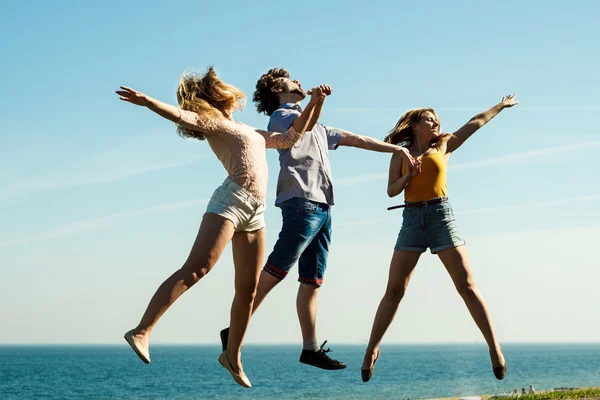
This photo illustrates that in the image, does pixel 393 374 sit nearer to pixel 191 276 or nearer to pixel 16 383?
pixel 16 383

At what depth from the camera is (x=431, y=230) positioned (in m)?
7.50

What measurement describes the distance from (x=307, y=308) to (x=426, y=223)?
1363 millimetres

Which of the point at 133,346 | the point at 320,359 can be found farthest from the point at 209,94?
the point at 320,359

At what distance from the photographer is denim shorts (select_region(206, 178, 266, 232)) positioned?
5.85 meters

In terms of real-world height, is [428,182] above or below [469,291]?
above

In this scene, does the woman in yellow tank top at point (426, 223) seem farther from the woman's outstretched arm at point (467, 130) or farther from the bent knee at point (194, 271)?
the bent knee at point (194, 271)

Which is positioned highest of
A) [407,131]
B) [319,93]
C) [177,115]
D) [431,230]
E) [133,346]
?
[407,131]

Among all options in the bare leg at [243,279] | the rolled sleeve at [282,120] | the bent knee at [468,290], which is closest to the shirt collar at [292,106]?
the rolled sleeve at [282,120]

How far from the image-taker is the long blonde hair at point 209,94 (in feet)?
20.4

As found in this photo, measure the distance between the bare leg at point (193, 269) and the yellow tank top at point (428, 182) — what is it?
2.39 m

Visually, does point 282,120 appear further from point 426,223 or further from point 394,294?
point 394,294

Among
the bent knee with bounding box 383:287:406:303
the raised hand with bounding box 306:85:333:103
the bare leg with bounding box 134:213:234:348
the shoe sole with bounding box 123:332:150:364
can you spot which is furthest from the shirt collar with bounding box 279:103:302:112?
the shoe sole with bounding box 123:332:150:364

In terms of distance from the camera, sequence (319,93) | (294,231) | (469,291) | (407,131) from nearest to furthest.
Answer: (319,93)
(294,231)
(469,291)
(407,131)

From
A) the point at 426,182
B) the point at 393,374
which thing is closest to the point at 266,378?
the point at 393,374
